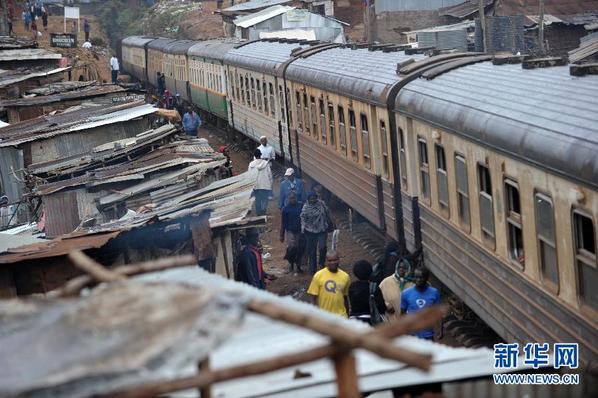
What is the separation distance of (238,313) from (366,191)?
12.2m

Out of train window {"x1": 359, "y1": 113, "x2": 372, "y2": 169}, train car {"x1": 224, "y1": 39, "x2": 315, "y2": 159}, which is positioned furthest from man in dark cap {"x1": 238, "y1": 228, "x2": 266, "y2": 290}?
train car {"x1": 224, "y1": 39, "x2": 315, "y2": 159}

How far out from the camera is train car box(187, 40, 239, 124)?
106 ft

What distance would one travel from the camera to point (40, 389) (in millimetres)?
2914

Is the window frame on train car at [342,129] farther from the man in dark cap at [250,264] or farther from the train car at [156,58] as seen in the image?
the train car at [156,58]

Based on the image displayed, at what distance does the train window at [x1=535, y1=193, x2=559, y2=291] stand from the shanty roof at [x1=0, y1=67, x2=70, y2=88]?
65.3ft

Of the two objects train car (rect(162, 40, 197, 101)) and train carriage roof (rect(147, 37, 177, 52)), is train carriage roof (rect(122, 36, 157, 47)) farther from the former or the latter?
train car (rect(162, 40, 197, 101))

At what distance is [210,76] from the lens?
35.0m

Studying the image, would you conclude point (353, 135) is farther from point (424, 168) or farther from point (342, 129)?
point (424, 168)

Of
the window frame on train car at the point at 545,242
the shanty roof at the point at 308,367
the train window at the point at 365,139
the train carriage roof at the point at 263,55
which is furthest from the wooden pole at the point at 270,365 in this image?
the train carriage roof at the point at 263,55

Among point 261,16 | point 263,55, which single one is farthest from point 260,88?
point 261,16

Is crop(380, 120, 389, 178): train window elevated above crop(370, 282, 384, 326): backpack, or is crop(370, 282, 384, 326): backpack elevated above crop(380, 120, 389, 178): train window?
crop(380, 120, 389, 178): train window

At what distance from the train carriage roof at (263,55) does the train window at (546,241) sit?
1448 cm

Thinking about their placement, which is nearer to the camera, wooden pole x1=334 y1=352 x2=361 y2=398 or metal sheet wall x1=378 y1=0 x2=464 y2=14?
wooden pole x1=334 y1=352 x2=361 y2=398

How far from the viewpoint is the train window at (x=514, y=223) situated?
8.66m
